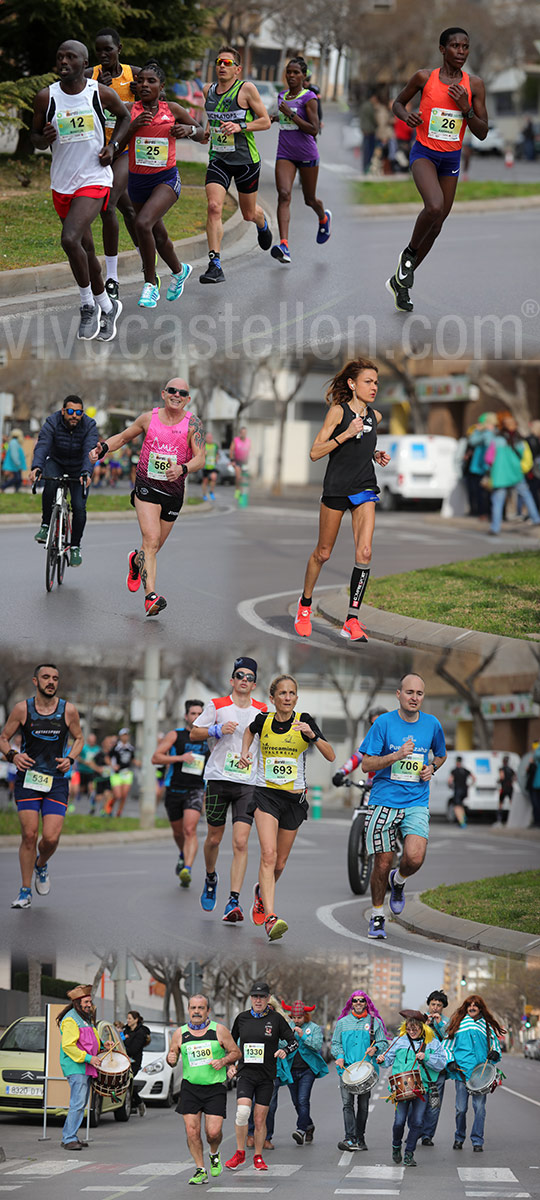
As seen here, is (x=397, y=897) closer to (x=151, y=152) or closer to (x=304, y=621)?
(x=304, y=621)

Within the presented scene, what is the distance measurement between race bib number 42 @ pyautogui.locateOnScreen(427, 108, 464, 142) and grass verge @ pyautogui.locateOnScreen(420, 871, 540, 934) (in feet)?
21.8

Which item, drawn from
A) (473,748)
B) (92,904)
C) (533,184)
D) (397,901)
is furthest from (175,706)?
(397,901)

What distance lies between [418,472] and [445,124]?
910 centimetres

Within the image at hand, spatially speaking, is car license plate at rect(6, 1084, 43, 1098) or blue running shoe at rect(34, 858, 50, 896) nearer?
blue running shoe at rect(34, 858, 50, 896)

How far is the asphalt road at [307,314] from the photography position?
12.0m

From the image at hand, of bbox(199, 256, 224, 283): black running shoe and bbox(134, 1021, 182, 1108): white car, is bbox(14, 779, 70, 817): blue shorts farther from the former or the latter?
bbox(134, 1021, 182, 1108): white car

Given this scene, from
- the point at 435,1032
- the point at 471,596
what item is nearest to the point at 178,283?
the point at 471,596

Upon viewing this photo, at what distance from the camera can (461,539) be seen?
1641 centimetres

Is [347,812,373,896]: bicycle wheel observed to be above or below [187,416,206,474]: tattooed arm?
below

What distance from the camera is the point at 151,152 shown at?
39.3ft

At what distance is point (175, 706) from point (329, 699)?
10.1 feet

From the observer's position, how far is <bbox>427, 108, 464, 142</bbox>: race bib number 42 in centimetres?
1189

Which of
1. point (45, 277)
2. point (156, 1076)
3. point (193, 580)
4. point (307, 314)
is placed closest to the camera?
point (307, 314)

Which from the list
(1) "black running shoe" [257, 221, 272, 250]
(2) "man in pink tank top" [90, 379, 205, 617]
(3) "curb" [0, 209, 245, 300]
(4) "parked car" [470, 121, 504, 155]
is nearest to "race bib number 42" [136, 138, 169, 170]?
(3) "curb" [0, 209, 245, 300]
